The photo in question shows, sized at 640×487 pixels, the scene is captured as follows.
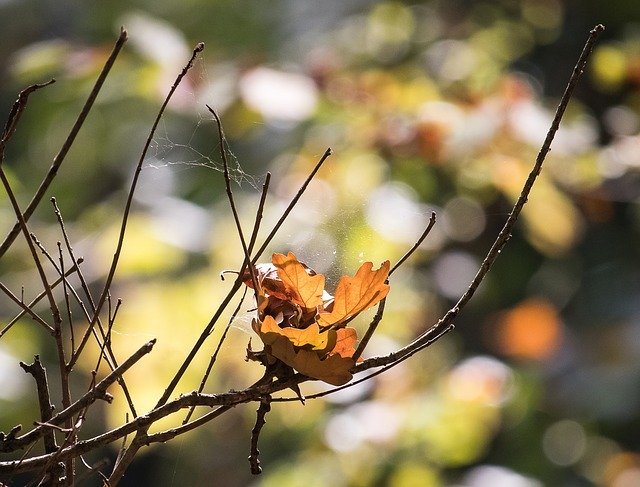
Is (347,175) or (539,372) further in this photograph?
(539,372)

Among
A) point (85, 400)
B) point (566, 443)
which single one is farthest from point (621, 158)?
point (85, 400)

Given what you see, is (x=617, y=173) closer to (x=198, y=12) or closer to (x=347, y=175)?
(x=347, y=175)

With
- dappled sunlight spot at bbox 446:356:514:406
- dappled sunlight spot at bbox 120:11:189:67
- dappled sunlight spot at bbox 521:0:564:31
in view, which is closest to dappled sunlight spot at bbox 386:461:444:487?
dappled sunlight spot at bbox 446:356:514:406

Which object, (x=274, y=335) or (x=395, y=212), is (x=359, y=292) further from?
(x=395, y=212)

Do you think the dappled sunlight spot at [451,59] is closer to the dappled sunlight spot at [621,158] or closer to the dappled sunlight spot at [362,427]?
the dappled sunlight spot at [621,158]

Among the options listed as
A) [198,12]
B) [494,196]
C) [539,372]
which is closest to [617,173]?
[494,196]

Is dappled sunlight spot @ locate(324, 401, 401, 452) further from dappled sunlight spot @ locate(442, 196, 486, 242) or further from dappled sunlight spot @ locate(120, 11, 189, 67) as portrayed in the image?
dappled sunlight spot @ locate(120, 11, 189, 67)
